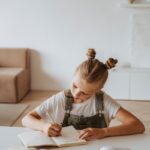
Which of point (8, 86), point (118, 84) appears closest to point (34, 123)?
point (8, 86)

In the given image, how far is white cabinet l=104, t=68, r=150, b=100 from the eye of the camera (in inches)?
163

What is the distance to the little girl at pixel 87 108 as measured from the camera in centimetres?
147

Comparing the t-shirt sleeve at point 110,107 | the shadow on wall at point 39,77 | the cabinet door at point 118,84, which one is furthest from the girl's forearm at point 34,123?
the shadow on wall at point 39,77

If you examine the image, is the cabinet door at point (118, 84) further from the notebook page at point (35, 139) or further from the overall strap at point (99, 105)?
the notebook page at point (35, 139)

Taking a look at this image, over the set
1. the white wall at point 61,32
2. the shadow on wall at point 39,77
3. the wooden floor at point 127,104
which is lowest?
the wooden floor at point 127,104

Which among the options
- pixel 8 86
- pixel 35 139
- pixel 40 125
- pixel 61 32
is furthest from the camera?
pixel 61 32

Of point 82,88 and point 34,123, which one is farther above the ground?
point 82,88

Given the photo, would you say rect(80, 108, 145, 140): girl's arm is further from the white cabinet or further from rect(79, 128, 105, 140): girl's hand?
the white cabinet

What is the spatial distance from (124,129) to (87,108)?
0.73 ft

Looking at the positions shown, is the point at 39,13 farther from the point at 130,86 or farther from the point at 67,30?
the point at 130,86

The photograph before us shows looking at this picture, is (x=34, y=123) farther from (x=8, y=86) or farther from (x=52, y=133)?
(x=8, y=86)

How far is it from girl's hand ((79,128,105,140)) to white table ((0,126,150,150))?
22 millimetres

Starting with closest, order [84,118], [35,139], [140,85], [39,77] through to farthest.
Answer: [35,139]
[84,118]
[140,85]
[39,77]

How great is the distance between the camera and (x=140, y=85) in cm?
416
